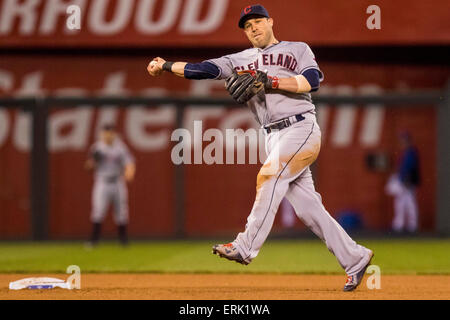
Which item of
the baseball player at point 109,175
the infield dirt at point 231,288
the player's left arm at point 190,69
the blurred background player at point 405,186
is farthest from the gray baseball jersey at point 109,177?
the player's left arm at point 190,69

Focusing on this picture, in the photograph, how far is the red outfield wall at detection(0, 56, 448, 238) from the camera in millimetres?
14125

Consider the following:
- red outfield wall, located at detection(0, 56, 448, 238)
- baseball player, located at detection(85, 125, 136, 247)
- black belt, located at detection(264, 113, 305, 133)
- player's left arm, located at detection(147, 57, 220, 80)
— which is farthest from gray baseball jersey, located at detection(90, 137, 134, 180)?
black belt, located at detection(264, 113, 305, 133)

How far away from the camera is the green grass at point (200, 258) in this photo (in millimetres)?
8883

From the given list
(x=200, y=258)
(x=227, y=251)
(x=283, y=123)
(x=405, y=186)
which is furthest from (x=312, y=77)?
(x=405, y=186)

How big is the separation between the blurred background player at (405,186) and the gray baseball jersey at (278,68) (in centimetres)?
782

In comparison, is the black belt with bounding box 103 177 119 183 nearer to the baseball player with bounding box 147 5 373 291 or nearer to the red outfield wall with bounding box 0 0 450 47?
the red outfield wall with bounding box 0 0 450 47

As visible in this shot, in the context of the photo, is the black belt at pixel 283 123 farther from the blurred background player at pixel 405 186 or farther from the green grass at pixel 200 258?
the blurred background player at pixel 405 186

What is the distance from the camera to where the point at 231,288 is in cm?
686

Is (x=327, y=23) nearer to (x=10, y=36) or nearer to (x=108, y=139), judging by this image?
(x=108, y=139)

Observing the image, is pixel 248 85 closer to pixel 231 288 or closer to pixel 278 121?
pixel 278 121

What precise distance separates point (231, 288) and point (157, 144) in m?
7.56

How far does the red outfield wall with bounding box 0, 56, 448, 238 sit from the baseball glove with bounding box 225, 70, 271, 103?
8.09m

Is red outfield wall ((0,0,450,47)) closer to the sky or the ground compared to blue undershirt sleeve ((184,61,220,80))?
closer to the sky

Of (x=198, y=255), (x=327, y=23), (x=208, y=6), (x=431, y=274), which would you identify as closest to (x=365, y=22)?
(x=327, y=23)
